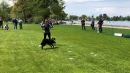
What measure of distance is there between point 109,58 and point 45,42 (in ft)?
16.9

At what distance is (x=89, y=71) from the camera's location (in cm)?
1097

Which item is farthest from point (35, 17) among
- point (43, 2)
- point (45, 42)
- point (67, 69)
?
point (67, 69)

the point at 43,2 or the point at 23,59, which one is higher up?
the point at 43,2

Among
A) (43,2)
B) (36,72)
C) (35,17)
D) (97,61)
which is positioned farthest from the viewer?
(35,17)

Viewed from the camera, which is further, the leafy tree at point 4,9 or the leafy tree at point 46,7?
the leafy tree at point 4,9

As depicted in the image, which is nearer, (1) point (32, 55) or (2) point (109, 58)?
(2) point (109, 58)

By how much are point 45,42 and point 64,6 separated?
248 ft

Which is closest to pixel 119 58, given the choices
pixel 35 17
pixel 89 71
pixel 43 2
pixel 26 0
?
pixel 89 71

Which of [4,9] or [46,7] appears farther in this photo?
[4,9]

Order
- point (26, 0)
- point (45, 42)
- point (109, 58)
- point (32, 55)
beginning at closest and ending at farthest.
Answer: point (109, 58) < point (32, 55) < point (45, 42) < point (26, 0)

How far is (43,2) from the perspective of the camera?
88250 mm

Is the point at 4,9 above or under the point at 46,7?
above

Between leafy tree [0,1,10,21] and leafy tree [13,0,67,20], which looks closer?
leafy tree [13,0,67,20]

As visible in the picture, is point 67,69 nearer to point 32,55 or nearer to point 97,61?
point 97,61
